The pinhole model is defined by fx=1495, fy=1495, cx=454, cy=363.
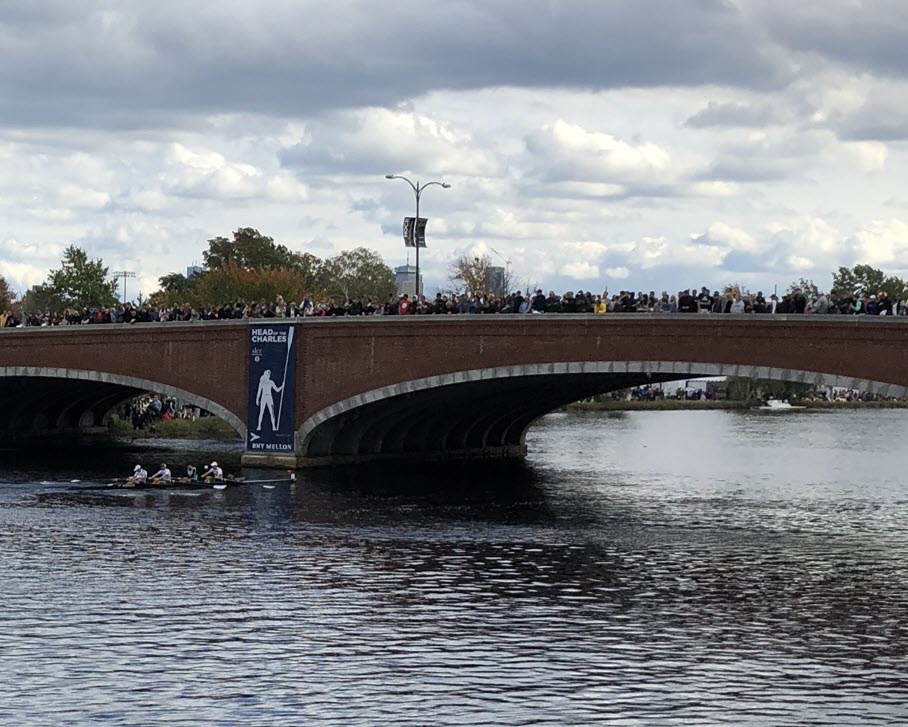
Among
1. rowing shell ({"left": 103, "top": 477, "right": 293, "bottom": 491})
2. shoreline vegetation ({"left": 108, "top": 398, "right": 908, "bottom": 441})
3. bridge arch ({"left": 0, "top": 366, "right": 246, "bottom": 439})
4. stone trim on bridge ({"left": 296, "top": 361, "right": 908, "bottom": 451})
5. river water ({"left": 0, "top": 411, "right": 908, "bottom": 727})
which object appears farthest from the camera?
shoreline vegetation ({"left": 108, "top": 398, "right": 908, "bottom": 441})

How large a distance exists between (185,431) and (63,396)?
8.08 m

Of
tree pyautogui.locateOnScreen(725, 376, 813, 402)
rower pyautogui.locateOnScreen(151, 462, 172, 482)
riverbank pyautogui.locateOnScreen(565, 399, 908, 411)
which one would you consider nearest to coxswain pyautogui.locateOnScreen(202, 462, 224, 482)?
rower pyautogui.locateOnScreen(151, 462, 172, 482)

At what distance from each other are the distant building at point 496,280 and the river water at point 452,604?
102 metres

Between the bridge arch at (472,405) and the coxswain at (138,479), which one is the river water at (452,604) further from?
the bridge arch at (472,405)

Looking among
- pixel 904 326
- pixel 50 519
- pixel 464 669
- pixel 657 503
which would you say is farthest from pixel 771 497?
pixel 464 669

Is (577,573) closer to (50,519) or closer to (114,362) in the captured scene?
(50,519)

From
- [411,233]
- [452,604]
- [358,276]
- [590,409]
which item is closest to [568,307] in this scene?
[411,233]

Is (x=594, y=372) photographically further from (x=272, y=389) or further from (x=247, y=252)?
(x=247, y=252)

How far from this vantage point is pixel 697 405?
15612cm

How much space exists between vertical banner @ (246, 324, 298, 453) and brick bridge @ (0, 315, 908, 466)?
1.20 feet

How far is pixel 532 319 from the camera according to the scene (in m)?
61.8

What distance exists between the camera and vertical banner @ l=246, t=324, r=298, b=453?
6700 centimetres

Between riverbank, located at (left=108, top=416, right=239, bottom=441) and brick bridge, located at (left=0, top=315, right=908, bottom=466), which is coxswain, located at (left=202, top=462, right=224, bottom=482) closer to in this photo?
brick bridge, located at (left=0, top=315, right=908, bottom=466)

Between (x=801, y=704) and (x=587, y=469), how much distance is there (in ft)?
155
